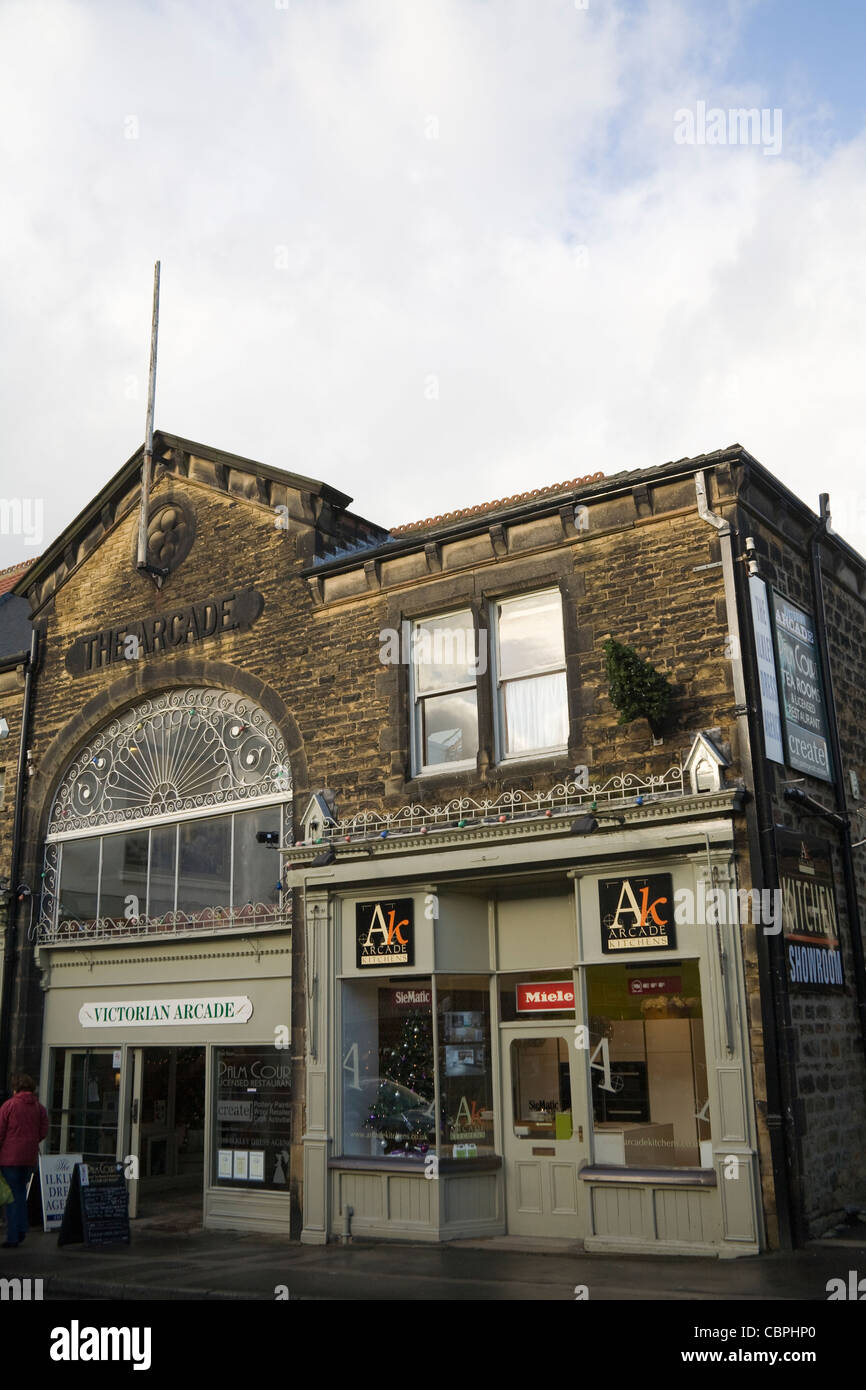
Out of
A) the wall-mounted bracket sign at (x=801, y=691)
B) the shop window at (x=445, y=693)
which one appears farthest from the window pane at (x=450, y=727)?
the wall-mounted bracket sign at (x=801, y=691)

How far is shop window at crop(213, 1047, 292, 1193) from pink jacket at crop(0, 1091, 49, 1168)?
2.08 meters

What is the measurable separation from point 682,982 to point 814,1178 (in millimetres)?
2020

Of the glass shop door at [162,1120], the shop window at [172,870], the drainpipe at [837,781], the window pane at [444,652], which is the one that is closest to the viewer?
the drainpipe at [837,781]

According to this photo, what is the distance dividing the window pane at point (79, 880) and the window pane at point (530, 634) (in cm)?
685

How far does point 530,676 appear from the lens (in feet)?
44.2

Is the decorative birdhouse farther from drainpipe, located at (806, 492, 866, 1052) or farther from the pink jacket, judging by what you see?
the pink jacket

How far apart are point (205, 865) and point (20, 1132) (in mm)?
3730

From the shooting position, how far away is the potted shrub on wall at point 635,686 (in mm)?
11883

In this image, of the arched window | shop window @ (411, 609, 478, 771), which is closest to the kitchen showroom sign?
the arched window

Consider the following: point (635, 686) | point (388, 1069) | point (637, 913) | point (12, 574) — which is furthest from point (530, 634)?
point (12, 574)

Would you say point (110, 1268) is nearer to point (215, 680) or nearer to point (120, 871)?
point (120, 871)
